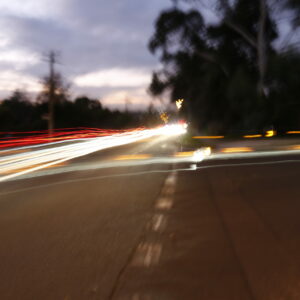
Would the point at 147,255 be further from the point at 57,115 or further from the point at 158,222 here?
the point at 57,115

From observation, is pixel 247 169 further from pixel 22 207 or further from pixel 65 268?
pixel 65 268

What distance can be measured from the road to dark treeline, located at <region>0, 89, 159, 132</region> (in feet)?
87.1

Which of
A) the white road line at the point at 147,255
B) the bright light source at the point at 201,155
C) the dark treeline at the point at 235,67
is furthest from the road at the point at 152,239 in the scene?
the dark treeline at the point at 235,67

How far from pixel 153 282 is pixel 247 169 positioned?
8.23 metres

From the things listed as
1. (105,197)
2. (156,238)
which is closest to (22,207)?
(105,197)

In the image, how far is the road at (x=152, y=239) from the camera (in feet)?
A: 12.5

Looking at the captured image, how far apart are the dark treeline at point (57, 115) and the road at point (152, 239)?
87.1 feet

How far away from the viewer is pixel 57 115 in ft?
175

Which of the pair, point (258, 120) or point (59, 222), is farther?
point (258, 120)

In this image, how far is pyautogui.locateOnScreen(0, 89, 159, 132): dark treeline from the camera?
46.3 m

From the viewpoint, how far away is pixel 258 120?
27.4 metres

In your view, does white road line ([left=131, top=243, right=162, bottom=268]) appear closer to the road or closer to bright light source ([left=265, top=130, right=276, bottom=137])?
the road

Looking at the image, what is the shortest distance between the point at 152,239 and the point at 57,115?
50131mm

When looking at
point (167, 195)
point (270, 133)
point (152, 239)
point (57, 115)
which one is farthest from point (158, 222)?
point (57, 115)
